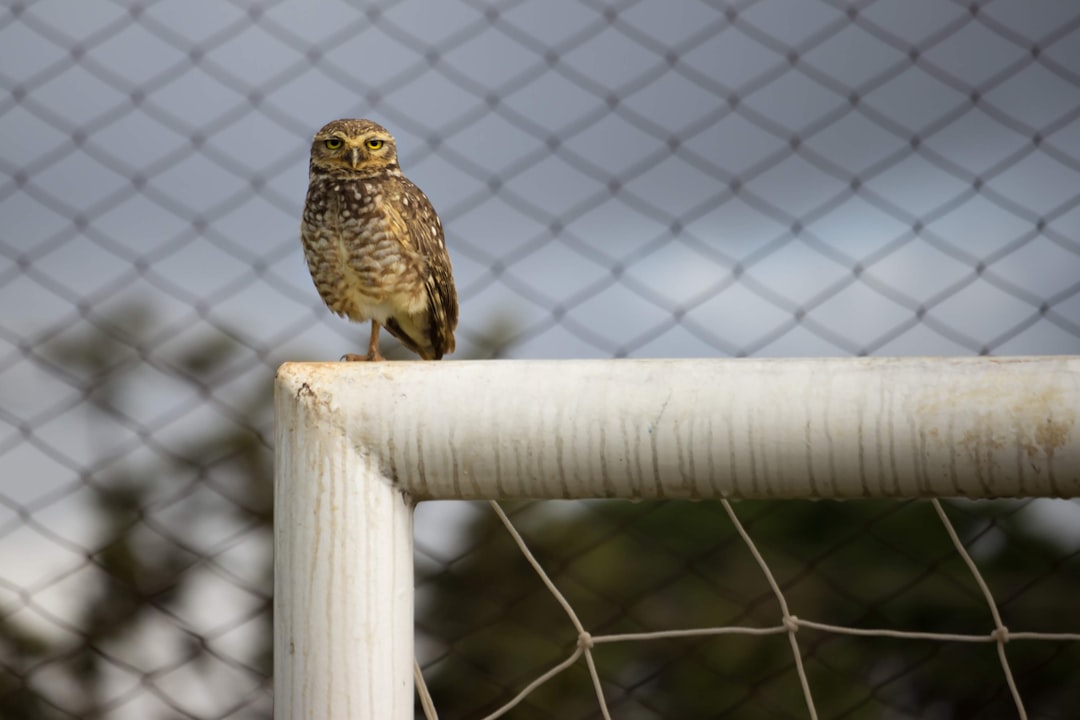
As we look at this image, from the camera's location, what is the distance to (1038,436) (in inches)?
34.4

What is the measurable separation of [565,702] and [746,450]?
8.65 ft

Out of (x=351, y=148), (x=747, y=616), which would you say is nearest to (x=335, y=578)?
(x=351, y=148)

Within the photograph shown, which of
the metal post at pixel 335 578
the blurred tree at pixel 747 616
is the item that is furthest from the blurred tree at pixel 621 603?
the metal post at pixel 335 578

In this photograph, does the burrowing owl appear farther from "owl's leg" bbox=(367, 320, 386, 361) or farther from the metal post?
the metal post

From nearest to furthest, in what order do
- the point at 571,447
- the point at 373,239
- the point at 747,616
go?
the point at 571,447 < the point at 373,239 < the point at 747,616

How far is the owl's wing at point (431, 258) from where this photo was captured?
80.4 inches

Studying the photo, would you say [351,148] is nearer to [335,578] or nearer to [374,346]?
[374,346]

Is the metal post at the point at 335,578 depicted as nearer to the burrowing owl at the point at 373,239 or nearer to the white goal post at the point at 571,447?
Answer: the white goal post at the point at 571,447

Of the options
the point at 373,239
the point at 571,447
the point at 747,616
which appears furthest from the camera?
the point at 747,616

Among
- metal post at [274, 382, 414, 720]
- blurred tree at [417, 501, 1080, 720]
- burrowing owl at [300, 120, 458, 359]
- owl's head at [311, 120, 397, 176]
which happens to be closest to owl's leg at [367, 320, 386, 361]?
burrowing owl at [300, 120, 458, 359]

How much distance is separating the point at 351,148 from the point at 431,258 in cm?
22

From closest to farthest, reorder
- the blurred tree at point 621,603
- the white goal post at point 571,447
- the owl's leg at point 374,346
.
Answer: the white goal post at point 571,447 < the owl's leg at point 374,346 < the blurred tree at point 621,603

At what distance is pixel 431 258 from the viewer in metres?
2.08

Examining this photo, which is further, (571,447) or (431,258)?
(431,258)
